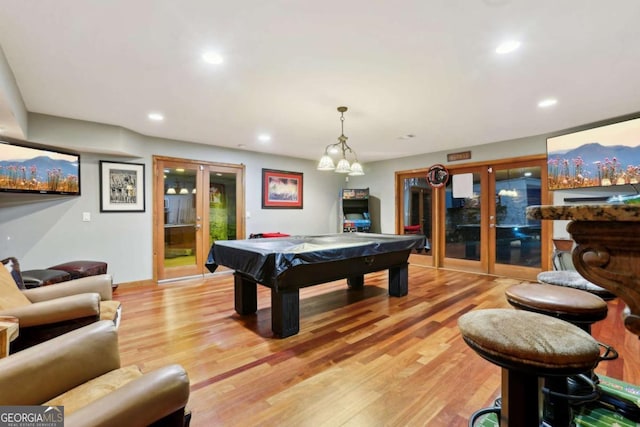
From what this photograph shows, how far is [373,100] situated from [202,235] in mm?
3829

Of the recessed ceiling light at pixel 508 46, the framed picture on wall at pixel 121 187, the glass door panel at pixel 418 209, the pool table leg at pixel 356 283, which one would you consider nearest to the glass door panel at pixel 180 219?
the framed picture on wall at pixel 121 187

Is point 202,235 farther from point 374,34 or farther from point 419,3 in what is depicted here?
point 419,3

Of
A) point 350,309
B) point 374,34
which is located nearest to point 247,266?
point 350,309

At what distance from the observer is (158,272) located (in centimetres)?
485

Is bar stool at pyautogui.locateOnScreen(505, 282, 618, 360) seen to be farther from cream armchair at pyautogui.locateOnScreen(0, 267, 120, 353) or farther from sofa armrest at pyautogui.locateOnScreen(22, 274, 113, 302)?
sofa armrest at pyautogui.locateOnScreen(22, 274, 113, 302)

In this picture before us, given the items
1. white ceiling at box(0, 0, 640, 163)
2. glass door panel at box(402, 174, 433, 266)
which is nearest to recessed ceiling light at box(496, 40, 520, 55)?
white ceiling at box(0, 0, 640, 163)

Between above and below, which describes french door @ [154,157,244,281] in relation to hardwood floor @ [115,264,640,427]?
above

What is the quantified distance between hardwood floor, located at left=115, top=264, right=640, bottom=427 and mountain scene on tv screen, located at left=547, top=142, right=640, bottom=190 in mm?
1634

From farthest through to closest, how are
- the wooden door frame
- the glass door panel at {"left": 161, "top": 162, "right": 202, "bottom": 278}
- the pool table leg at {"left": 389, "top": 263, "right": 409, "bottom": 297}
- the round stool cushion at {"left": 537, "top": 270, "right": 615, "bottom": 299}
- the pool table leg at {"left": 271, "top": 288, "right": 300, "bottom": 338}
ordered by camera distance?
the glass door panel at {"left": 161, "top": 162, "right": 202, "bottom": 278}, the wooden door frame, the pool table leg at {"left": 389, "top": 263, "right": 409, "bottom": 297}, the pool table leg at {"left": 271, "top": 288, "right": 300, "bottom": 338}, the round stool cushion at {"left": 537, "top": 270, "right": 615, "bottom": 299}

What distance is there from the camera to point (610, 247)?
676 mm

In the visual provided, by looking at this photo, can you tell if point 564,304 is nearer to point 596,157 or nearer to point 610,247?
point 610,247

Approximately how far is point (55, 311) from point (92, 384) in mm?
806

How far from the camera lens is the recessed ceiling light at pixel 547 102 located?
3285mm

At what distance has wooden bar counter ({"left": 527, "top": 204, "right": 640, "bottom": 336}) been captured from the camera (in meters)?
0.64
